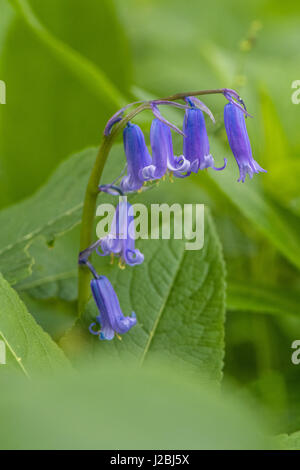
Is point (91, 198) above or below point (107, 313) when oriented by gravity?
above

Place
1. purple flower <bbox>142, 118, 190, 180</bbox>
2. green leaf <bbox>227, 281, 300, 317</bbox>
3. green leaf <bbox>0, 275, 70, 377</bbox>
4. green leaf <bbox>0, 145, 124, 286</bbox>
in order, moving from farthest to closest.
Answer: green leaf <bbox>227, 281, 300, 317</bbox>
green leaf <bbox>0, 145, 124, 286</bbox>
purple flower <bbox>142, 118, 190, 180</bbox>
green leaf <bbox>0, 275, 70, 377</bbox>

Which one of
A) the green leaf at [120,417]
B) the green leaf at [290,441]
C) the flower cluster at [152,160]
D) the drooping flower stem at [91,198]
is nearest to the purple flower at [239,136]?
the flower cluster at [152,160]

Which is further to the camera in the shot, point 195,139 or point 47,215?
point 47,215

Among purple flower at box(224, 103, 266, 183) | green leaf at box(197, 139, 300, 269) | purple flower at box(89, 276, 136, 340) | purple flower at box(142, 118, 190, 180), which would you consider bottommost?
purple flower at box(89, 276, 136, 340)

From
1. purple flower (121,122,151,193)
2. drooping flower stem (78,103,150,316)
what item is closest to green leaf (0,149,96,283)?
drooping flower stem (78,103,150,316)

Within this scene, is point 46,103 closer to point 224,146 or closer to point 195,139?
point 224,146

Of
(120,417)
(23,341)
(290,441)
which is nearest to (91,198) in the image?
(23,341)

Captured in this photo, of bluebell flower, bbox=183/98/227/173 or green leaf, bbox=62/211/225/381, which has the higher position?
bluebell flower, bbox=183/98/227/173

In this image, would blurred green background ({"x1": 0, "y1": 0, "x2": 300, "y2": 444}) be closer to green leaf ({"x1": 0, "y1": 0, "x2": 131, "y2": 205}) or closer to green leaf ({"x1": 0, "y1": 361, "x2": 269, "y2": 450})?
green leaf ({"x1": 0, "y1": 0, "x2": 131, "y2": 205})
